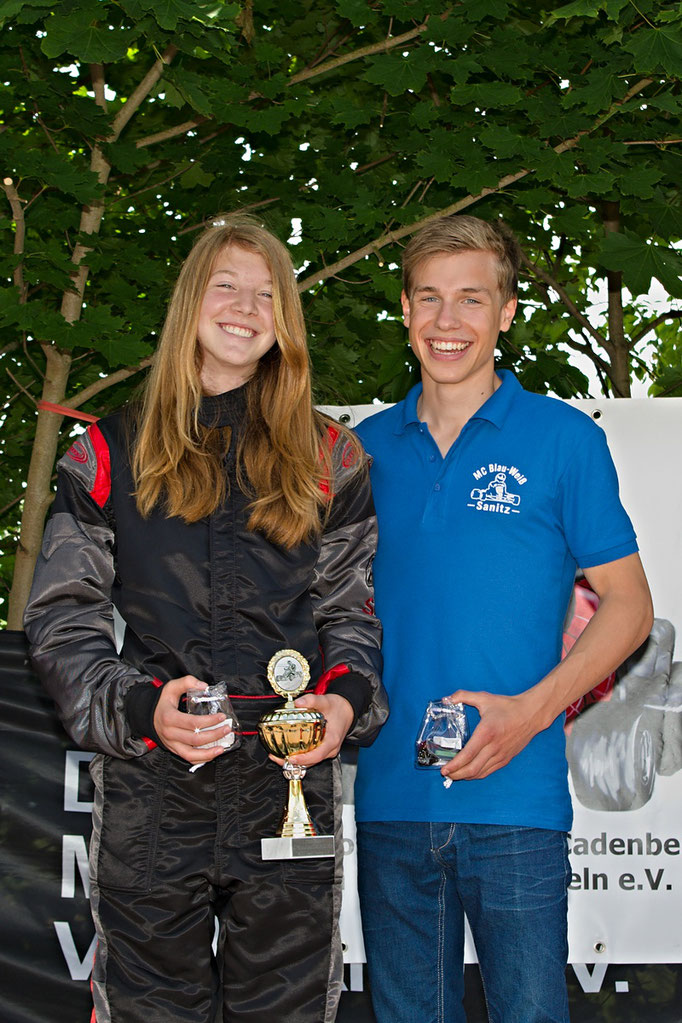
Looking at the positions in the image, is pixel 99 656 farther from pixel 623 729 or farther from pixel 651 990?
pixel 651 990

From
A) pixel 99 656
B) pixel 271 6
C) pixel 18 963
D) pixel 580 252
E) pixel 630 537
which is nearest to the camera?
pixel 99 656

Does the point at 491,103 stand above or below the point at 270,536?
above

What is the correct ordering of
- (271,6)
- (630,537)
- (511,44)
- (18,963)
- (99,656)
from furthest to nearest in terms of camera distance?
(271,6) < (511,44) < (18,963) < (630,537) < (99,656)

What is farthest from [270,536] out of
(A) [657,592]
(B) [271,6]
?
(B) [271,6]

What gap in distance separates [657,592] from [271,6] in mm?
2662

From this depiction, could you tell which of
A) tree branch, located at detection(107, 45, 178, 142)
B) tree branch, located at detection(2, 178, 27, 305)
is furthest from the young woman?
tree branch, located at detection(107, 45, 178, 142)

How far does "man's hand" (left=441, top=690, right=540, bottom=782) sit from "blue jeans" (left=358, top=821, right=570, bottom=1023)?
15cm

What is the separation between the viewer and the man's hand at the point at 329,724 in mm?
2246

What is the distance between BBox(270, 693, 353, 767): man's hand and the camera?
2.25 m

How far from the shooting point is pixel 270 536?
2436 mm

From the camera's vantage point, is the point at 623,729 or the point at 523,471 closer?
the point at 523,471

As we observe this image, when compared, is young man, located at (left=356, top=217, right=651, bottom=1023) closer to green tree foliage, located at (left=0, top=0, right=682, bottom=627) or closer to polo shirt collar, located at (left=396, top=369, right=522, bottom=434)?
polo shirt collar, located at (left=396, top=369, right=522, bottom=434)

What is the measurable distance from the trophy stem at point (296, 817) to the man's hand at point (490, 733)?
0.32 metres

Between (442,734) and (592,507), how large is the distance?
61 cm
